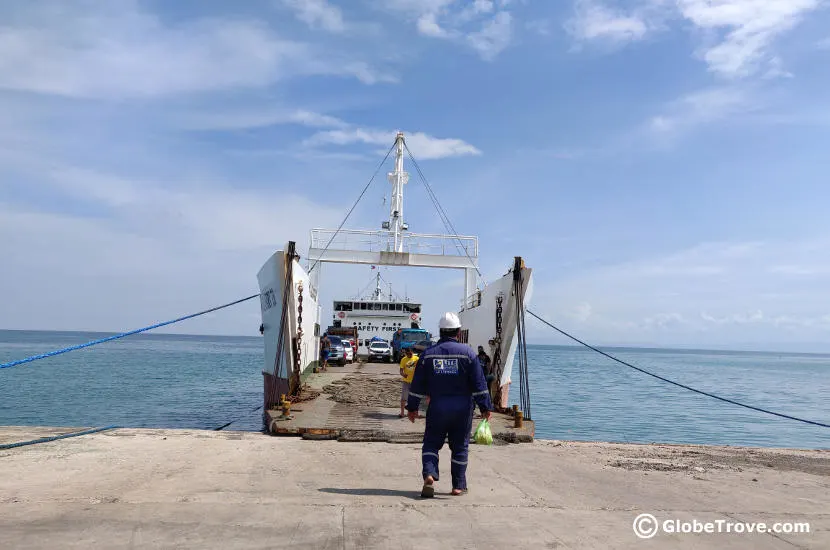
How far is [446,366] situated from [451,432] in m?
0.58

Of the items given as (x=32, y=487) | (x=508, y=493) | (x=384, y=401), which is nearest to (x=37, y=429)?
(x=32, y=487)

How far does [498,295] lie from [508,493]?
8528 mm

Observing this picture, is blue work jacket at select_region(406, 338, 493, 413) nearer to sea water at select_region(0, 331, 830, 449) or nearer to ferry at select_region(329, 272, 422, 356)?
sea water at select_region(0, 331, 830, 449)

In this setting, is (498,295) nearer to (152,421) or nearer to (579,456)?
(579,456)

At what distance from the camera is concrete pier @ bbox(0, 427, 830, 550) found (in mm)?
4133

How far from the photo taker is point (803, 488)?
6465mm

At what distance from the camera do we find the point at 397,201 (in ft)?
77.4

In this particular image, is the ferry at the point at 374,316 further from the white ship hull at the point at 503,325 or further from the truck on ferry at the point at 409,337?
the white ship hull at the point at 503,325

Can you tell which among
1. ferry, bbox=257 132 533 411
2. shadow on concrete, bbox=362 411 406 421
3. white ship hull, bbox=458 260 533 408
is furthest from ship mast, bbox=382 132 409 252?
shadow on concrete, bbox=362 411 406 421

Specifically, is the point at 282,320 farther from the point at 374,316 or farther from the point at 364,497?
the point at 374,316

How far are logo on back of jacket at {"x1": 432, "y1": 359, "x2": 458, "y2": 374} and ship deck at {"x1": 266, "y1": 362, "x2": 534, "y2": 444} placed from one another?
3.60 m

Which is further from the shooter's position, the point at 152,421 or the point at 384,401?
the point at 152,421

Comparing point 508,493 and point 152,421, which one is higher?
point 508,493

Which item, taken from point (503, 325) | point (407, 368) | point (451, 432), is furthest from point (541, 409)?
point (451, 432)
